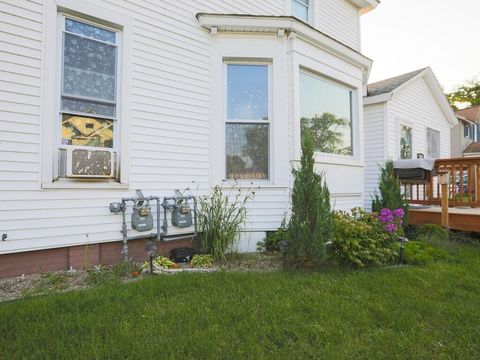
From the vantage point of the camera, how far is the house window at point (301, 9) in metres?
5.98

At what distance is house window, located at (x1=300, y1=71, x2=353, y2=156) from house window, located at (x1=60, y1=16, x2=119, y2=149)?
3.06 m

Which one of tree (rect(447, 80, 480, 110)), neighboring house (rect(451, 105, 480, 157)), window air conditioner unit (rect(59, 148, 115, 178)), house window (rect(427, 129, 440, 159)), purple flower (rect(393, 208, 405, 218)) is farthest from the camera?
tree (rect(447, 80, 480, 110))

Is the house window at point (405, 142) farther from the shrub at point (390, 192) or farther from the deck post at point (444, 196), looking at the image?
the shrub at point (390, 192)

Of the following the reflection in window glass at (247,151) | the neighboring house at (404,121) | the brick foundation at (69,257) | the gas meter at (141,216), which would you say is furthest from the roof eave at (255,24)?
the neighboring house at (404,121)

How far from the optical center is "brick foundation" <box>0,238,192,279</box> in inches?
132

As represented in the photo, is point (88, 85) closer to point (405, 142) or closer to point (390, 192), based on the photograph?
point (390, 192)

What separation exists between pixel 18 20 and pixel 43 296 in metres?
3.01

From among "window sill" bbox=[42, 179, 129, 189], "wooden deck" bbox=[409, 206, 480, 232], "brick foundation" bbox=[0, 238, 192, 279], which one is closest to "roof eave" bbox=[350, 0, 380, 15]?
"wooden deck" bbox=[409, 206, 480, 232]

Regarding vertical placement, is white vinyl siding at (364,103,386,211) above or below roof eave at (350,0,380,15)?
below

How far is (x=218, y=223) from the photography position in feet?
13.8

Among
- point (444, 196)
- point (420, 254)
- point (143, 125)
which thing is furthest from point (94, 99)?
point (444, 196)

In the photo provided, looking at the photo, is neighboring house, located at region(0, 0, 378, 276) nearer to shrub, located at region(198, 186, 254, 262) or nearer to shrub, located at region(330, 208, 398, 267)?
shrub, located at region(198, 186, 254, 262)

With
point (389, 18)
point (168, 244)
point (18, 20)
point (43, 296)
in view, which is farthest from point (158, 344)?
Result: point (389, 18)

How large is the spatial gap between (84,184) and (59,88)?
1200 mm
